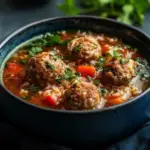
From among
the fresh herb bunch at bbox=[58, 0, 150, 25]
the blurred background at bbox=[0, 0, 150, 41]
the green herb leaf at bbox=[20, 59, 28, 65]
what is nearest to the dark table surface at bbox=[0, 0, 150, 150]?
the blurred background at bbox=[0, 0, 150, 41]

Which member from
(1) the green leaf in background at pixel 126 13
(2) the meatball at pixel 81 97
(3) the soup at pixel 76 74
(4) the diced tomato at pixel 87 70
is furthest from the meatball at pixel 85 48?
(1) the green leaf in background at pixel 126 13

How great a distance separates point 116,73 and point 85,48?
0.39m

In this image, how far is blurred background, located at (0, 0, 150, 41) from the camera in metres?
5.32

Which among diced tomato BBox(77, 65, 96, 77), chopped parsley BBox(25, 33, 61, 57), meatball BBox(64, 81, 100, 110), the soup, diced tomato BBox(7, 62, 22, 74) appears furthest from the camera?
chopped parsley BBox(25, 33, 61, 57)

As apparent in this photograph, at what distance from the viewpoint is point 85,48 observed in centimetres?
374

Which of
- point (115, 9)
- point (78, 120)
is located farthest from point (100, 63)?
point (115, 9)

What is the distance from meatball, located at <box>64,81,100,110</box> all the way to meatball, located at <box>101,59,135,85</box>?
237 millimetres

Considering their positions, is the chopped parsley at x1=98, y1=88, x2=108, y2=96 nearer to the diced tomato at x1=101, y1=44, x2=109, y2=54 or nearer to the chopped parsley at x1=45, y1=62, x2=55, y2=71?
the chopped parsley at x1=45, y1=62, x2=55, y2=71

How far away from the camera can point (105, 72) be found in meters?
3.52

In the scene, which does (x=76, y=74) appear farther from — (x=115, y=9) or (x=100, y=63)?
(x=115, y=9)

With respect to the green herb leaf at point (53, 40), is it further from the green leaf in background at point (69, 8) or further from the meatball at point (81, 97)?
the green leaf in background at point (69, 8)

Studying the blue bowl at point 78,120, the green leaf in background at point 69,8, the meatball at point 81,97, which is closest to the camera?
the blue bowl at point 78,120

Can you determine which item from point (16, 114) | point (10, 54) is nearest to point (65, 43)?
point (10, 54)

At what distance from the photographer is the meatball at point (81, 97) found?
3203 mm
